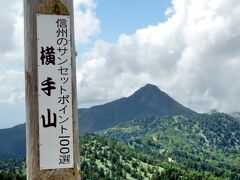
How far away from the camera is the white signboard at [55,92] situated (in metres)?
5.66

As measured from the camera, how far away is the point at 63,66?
5.87 meters

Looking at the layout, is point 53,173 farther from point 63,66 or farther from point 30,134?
point 63,66

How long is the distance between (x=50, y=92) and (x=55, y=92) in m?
0.07

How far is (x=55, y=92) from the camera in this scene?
579 centimetres

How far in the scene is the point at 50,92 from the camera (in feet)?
18.9

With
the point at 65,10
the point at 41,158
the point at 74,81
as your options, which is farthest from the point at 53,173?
the point at 65,10

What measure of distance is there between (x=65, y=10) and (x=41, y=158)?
181 centimetres

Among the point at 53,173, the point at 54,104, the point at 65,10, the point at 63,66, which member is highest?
the point at 65,10

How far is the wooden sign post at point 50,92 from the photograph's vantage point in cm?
563

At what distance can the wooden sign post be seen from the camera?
5.63 m

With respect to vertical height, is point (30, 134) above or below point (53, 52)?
below

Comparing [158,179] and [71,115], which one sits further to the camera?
[158,179]

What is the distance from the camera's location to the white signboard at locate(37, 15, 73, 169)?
566cm

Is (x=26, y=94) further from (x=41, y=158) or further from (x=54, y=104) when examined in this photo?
(x=41, y=158)
